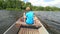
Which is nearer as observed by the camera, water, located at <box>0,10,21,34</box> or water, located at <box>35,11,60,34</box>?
water, located at <box>35,11,60,34</box>

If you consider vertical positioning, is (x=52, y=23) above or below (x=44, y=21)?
above

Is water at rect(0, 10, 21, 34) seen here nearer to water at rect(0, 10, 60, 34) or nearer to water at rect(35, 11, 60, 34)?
water at rect(0, 10, 60, 34)

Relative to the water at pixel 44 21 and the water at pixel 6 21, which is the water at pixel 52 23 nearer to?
the water at pixel 44 21

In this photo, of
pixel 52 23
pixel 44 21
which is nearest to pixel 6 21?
pixel 44 21

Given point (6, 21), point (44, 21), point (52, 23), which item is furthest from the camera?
point (44, 21)

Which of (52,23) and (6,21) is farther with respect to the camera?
(6,21)

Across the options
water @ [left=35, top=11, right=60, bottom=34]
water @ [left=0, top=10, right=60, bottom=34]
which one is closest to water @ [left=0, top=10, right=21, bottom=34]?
water @ [left=0, top=10, right=60, bottom=34]

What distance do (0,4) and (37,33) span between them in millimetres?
118076

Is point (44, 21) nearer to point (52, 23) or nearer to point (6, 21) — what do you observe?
point (52, 23)

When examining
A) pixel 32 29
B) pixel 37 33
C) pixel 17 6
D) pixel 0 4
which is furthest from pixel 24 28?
pixel 17 6

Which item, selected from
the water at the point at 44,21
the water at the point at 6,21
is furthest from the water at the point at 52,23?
the water at the point at 6,21

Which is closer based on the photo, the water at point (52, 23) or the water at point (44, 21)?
the water at point (52, 23)

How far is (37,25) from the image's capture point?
13555 mm

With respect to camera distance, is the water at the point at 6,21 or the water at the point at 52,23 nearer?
the water at the point at 52,23
